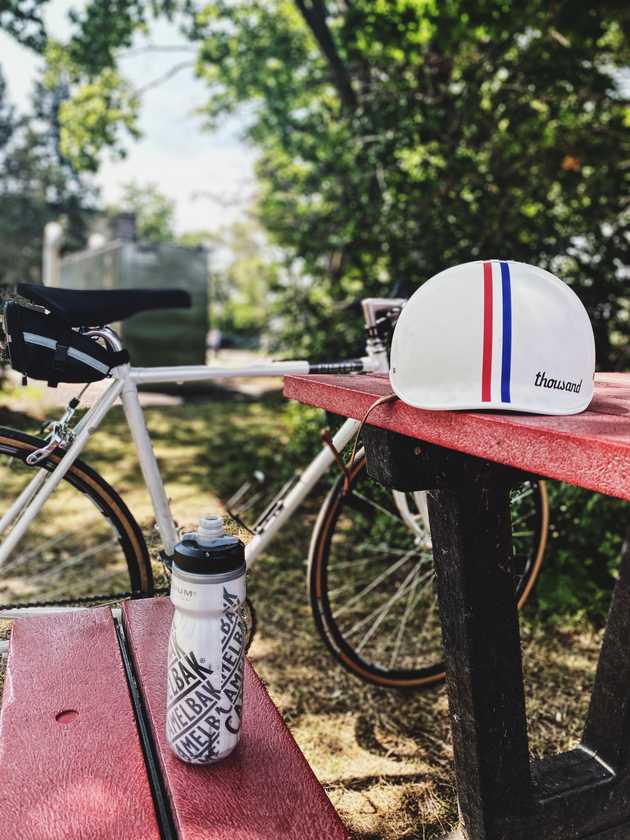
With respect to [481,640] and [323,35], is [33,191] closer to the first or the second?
[323,35]

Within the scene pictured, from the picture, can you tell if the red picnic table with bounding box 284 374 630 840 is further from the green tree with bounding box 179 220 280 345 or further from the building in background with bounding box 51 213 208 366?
the green tree with bounding box 179 220 280 345

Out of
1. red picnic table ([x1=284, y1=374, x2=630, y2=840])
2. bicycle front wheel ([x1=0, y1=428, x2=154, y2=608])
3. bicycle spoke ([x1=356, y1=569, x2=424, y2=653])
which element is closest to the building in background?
bicycle front wheel ([x1=0, y1=428, x2=154, y2=608])

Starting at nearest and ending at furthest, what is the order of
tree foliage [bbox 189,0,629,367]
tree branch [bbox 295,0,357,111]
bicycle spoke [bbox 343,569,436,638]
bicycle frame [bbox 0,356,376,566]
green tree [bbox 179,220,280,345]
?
1. bicycle frame [bbox 0,356,376,566]
2. bicycle spoke [bbox 343,569,436,638]
3. tree foliage [bbox 189,0,629,367]
4. tree branch [bbox 295,0,357,111]
5. green tree [bbox 179,220,280,345]

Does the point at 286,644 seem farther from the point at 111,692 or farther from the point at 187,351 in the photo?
the point at 187,351

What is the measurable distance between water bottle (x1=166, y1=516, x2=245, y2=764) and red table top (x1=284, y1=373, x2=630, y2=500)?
35cm

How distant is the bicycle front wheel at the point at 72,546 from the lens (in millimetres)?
2068

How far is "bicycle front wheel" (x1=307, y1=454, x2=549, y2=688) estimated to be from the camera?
2.41 meters

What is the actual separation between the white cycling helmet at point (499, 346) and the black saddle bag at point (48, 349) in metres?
1.16

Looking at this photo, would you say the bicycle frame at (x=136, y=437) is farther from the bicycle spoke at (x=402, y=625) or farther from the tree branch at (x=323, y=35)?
the tree branch at (x=323, y=35)

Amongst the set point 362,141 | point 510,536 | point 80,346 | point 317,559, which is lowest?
point 317,559

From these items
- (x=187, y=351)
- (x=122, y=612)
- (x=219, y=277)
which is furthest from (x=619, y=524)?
(x=219, y=277)

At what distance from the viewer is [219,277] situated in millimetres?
57188

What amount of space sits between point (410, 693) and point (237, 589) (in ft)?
6.10

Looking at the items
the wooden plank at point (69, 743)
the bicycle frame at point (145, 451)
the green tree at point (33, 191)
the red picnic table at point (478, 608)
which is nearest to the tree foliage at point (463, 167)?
the bicycle frame at point (145, 451)
